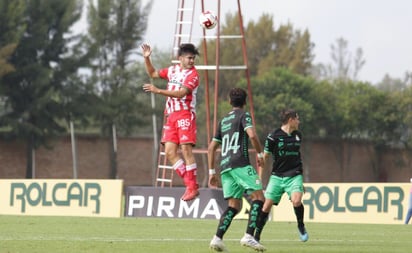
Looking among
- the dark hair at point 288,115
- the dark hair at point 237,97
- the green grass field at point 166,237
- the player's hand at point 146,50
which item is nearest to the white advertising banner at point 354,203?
the green grass field at point 166,237

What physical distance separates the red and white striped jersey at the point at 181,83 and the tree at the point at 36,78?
5254cm

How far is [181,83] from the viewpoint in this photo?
16.1 meters

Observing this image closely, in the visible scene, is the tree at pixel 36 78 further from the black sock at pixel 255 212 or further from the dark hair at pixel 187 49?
the black sock at pixel 255 212

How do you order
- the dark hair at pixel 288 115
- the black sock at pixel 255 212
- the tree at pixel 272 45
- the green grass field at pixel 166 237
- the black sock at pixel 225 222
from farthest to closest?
the tree at pixel 272 45 < the dark hair at pixel 288 115 < the green grass field at pixel 166 237 < the black sock at pixel 255 212 < the black sock at pixel 225 222

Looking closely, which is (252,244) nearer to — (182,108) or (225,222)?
(225,222)

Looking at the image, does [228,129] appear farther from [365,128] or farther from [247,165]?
[365,128]

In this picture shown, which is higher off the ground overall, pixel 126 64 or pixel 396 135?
pixel 126 64

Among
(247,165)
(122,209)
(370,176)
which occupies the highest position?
(247,165)

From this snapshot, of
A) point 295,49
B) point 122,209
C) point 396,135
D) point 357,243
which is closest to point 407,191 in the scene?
point 122,209

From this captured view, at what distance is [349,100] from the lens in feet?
286

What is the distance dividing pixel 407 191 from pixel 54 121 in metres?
45.7

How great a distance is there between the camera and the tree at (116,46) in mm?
72938

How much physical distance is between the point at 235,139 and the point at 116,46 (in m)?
60.0

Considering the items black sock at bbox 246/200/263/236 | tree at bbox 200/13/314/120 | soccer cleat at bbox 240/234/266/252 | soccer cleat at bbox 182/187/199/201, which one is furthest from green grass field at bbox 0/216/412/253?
tree at bbox 200/13/314/120
